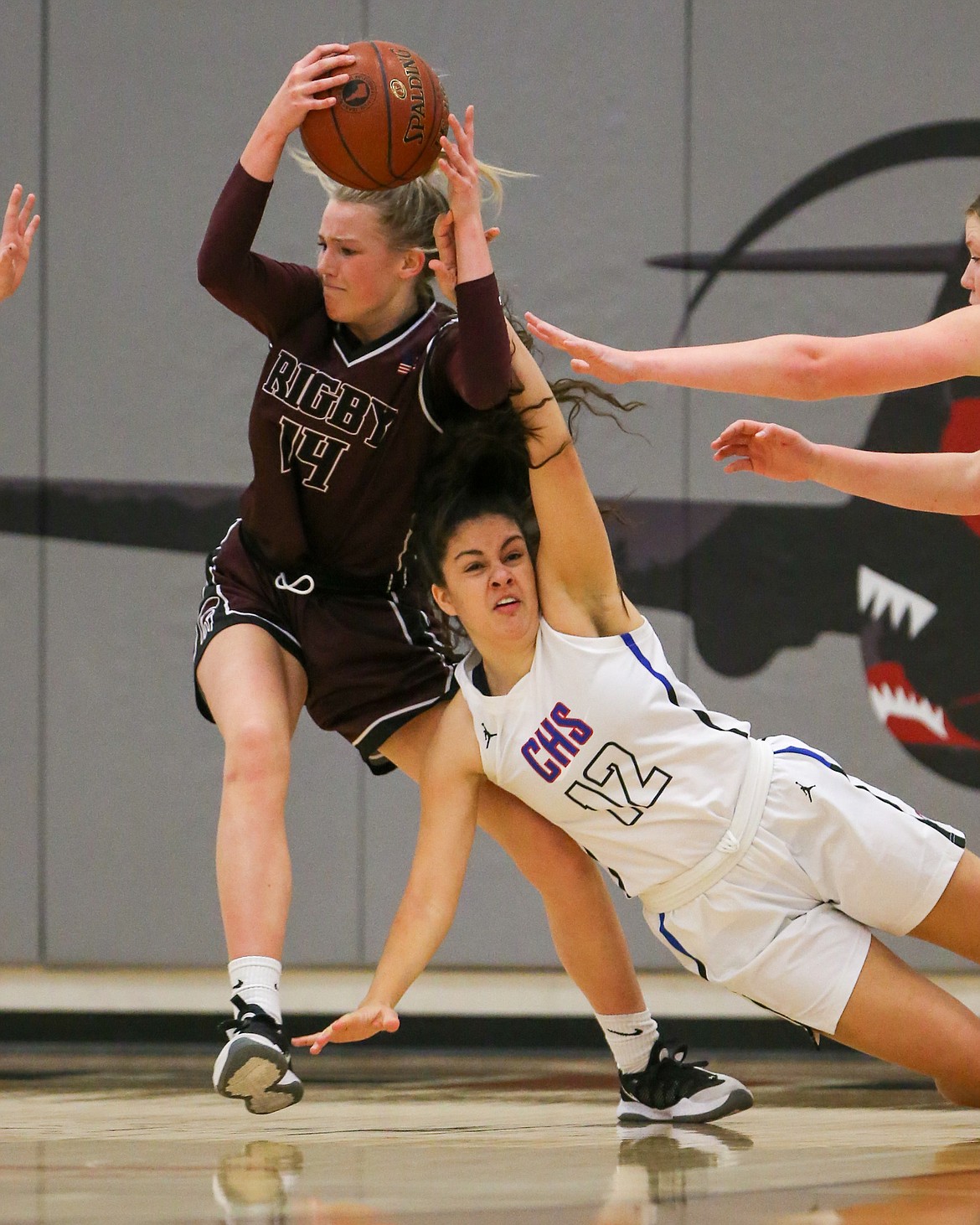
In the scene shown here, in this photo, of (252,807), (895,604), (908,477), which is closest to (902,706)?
(895,604)

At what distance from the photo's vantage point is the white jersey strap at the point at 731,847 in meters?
2.73

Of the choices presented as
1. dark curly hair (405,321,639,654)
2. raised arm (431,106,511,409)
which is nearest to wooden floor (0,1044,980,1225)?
dark curly hair (405,321,639,654)

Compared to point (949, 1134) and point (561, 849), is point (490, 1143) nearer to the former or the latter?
point (561, 849)

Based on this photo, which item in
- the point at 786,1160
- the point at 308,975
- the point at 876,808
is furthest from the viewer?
the point at 308,975

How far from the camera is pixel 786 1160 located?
2.38m

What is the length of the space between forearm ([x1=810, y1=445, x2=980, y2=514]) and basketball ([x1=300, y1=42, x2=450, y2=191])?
964 millimetres

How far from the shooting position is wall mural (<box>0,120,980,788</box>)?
5.28 metres

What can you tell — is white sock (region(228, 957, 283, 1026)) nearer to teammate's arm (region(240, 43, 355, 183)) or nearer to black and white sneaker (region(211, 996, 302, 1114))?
black and white sneaker (region(211, 996, 302, 1114))

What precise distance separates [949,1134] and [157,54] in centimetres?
441

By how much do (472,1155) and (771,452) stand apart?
1.41 meters

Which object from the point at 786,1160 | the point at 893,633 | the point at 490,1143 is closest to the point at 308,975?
the point at 893,633

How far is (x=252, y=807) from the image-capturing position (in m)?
2.76

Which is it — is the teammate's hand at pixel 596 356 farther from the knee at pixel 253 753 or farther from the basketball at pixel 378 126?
the knee at pixel 253 753

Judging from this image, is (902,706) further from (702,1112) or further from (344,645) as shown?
(344,645)
